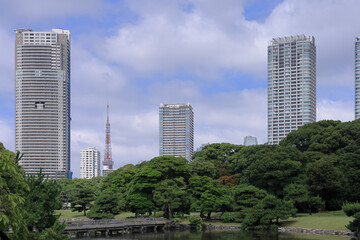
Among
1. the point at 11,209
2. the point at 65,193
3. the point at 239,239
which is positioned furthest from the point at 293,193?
the point at 65,193

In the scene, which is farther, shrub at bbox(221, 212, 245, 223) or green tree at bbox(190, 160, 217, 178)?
green tree at bbox(190, 160, 217, 178)

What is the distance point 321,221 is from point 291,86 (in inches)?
4772

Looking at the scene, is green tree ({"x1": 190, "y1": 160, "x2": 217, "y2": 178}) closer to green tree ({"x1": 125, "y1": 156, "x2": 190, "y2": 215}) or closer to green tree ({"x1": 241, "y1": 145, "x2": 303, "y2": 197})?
green tree ({"x1": 125, "y1": 156, "x2": 190, "y2": 215})

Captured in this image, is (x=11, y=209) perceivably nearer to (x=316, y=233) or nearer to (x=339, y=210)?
(x=316, y=233)

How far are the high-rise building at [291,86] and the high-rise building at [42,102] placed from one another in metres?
81.7

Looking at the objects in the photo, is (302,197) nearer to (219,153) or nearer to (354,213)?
(354,213)

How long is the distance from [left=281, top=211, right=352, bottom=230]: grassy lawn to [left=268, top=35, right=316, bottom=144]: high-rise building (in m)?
109

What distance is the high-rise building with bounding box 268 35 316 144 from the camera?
519 feet

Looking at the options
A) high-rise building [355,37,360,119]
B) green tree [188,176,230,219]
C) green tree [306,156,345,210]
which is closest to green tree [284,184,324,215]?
green tree [306,156,345,210]

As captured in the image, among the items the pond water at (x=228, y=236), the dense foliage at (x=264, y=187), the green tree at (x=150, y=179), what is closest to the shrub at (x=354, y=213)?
the pond water at (x=228, y=236)

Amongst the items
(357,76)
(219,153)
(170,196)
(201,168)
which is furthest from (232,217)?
(357,76)

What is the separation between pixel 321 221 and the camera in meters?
46.1

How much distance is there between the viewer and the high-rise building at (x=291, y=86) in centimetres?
15825

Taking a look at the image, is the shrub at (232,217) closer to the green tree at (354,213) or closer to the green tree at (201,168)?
the green tree at (201,168)
